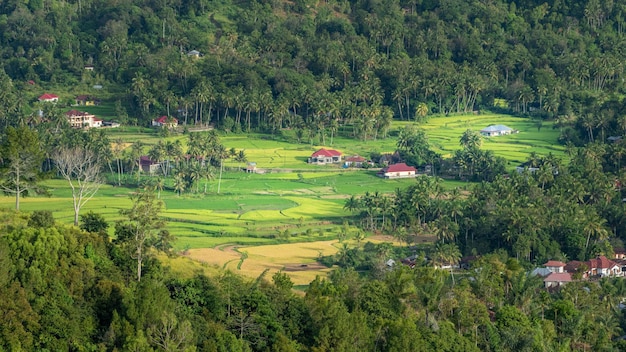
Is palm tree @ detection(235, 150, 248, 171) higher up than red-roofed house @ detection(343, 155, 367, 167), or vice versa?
palm tree @ detection(235, 150, 248, 171)

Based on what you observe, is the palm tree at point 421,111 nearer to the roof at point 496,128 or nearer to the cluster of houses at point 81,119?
the roof at point 496,128

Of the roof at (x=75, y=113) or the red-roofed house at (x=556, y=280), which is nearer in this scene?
the red-roofed house at (x=556, y=280)

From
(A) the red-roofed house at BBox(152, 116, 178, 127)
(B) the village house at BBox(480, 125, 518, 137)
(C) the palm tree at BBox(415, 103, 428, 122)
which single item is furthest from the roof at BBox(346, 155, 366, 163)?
(A) the red-roofed house at BBox(152, 116, 178, 127)

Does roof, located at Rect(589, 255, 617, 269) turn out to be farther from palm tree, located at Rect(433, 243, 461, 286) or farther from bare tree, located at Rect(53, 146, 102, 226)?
bare tree, located at Rect(53, 146, 102, 226)

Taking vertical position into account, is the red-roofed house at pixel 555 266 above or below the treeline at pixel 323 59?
below

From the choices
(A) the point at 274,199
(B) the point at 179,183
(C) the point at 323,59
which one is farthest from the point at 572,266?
(C) the point at 323,59

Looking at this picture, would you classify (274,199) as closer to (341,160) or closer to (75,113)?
(341,160)

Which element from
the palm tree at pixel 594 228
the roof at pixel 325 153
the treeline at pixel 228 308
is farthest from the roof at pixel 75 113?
the treeline at pixel 228 308
